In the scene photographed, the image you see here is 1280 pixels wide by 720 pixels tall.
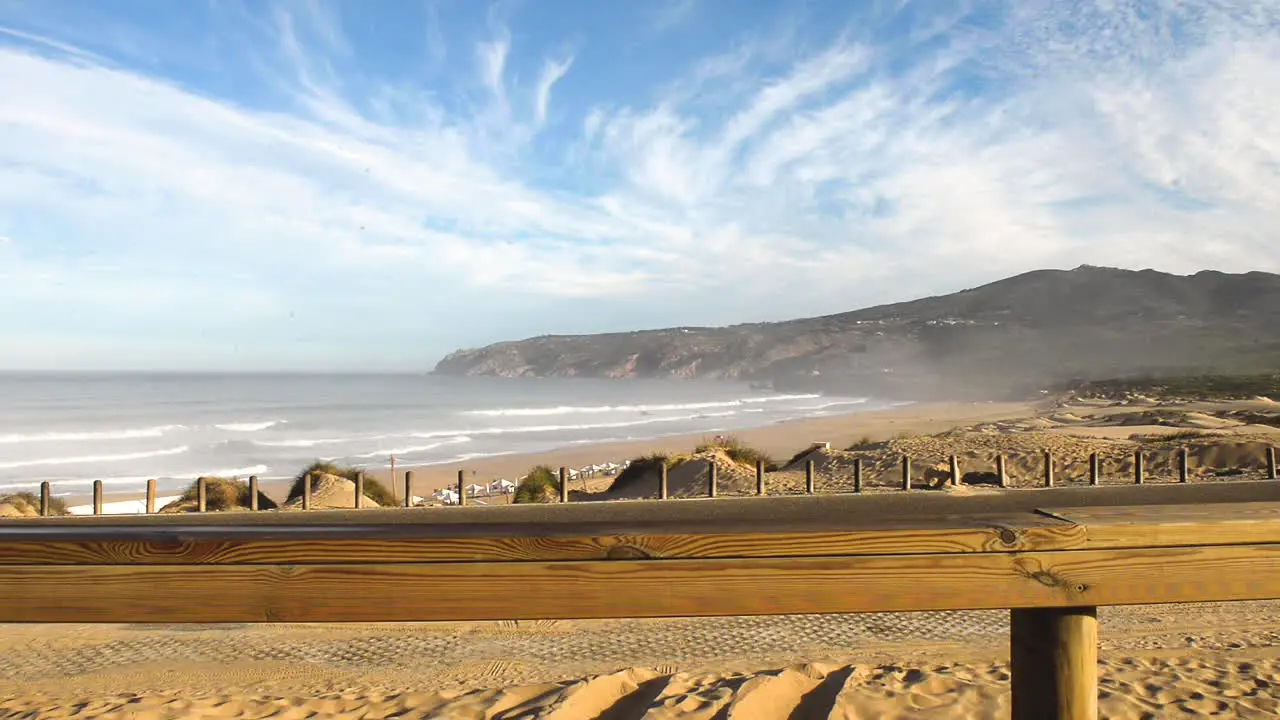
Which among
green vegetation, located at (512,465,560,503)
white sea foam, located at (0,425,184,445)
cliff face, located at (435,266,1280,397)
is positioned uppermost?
cliff face, located at (435,266,1280,397)

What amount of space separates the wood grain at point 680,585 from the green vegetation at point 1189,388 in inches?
2019

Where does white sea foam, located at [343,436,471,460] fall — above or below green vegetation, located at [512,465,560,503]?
below

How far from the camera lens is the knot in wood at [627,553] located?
5.35 feet

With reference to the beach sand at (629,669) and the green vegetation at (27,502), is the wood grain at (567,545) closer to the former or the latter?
the beach sand at (629,669)

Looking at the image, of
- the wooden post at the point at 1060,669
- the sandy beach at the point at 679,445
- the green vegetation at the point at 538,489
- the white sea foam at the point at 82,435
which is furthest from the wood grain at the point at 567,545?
the white sea foam at the point at 82,435

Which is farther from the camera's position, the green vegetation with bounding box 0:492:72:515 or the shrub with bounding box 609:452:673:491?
the shrub with bounding box 609:452:673:491

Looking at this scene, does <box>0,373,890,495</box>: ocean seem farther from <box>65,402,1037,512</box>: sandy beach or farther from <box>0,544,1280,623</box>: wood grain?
<box>0,544,1280,623</box>: wood grain

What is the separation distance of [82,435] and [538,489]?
35616 mm

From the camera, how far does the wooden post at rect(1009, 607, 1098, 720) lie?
1.67 m

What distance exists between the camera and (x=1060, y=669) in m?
1.68

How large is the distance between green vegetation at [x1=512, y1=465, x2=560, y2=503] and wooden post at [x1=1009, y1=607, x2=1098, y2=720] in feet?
47.4

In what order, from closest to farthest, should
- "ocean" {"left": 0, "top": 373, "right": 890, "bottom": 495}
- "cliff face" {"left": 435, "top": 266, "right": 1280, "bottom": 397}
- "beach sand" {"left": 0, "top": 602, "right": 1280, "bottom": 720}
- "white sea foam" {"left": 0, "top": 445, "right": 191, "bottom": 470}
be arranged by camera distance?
1. "beach sand" {"left": 0, "top": 602, "right": 1280, "bottom": 720}
2. "ocean" {"left": 0, "top": 373, "right": 890, "bottom": 495}
3. "white sea foam" {"left": 0, "top": 445, "right": 191, "bottom": 470}
4. "cliff face" {"left": 435, "top": 266, "right": 1280, "bottom": 397}

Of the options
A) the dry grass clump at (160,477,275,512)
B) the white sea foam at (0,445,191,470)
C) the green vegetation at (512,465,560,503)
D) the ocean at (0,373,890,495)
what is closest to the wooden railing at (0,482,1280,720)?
the green vegetation at (512,465,560,503)

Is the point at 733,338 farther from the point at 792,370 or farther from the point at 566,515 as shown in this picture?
the point at 566,515
